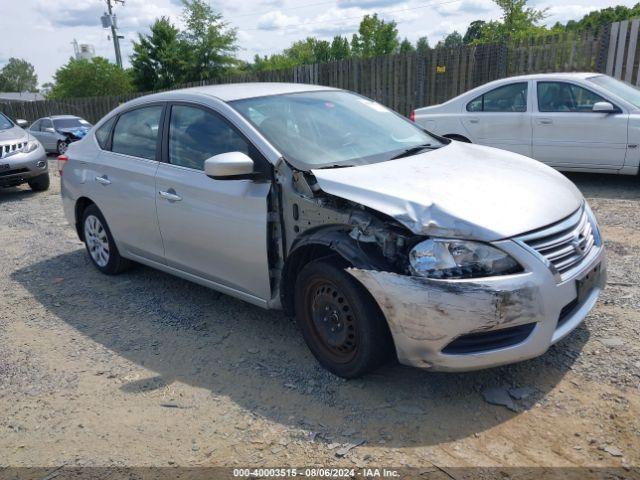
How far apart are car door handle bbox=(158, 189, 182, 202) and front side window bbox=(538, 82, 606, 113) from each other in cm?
589

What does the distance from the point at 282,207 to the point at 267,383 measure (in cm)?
111

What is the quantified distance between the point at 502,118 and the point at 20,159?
27.0ft

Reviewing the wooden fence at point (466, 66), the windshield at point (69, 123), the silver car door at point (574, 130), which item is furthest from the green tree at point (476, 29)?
the silver car door at point (574, 130)

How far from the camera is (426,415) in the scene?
3.08 meters

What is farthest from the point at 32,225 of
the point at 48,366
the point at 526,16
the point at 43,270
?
the point at 526,16

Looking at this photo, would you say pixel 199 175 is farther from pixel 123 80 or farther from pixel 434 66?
pixel 123 80

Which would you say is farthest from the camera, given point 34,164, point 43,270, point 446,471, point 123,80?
point 123,80

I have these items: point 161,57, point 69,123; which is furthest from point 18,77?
point 69,123

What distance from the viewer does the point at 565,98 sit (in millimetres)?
7879

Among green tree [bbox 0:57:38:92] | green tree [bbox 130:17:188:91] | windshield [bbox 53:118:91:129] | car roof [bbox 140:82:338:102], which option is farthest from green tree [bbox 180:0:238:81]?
green tree [bbox 0:57:38:92]

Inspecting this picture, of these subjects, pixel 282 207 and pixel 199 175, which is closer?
pixel 282 207

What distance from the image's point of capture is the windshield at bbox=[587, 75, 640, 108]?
299 inches

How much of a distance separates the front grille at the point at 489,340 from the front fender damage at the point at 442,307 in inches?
2.2

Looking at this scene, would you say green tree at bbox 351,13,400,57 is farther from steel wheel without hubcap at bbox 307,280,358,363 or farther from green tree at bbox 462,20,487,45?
steel wheel without hubcap at bbox 307,280,358,363
